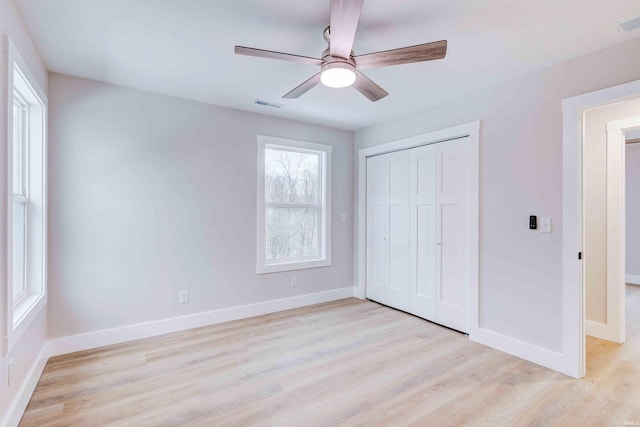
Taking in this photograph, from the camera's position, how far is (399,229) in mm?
4098

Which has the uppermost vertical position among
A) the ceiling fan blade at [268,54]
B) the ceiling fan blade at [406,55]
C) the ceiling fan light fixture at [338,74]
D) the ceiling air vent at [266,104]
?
the ceiling air vent at [266,104]

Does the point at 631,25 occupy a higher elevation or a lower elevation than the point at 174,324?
higher

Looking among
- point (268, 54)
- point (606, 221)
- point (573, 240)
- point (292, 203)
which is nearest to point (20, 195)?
point (268, 54)

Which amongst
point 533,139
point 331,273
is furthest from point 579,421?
point 331,273

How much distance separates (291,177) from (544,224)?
9.19 ft

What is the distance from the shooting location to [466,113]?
3.25 m

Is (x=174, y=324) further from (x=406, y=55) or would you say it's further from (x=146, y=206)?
(x=406, y=55)

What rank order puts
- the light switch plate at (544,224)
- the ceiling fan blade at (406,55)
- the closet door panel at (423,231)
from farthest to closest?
the closet door panel at (423,231)
the light switch plate at (544,224)
the ceiling fan blade at (406,55)

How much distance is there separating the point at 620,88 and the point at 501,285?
1.73 metres

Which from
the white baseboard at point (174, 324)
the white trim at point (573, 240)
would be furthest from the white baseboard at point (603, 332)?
the white baseboard at point (174, 324)

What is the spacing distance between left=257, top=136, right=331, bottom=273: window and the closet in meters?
0.67

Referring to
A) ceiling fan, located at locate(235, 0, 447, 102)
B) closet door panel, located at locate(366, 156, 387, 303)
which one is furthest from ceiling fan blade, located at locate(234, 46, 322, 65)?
closet door panel, located at locate(366, 156, 387, 303)

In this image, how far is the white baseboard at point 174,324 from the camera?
2846 mm

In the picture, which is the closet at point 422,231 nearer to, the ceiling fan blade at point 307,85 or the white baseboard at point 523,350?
the white baseboard at point 523,350
